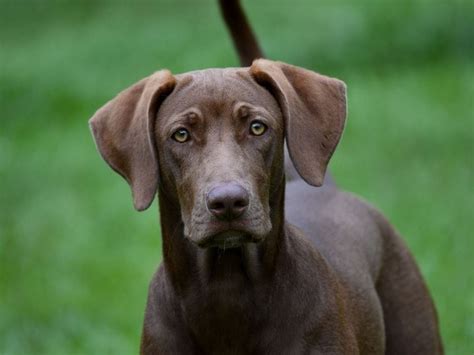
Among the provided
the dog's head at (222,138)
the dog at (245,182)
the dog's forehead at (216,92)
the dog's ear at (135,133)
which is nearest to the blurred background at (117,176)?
the dog at (245,182)

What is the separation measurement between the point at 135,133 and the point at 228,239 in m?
0.66

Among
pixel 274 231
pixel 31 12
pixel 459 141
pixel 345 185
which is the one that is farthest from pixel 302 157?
pixel 31 12

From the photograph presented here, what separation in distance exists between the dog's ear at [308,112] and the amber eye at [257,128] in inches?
5.9

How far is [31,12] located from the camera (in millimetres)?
22469

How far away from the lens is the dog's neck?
590cm

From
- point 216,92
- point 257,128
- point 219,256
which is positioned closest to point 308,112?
point 257,128

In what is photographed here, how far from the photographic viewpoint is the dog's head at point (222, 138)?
18.1ft

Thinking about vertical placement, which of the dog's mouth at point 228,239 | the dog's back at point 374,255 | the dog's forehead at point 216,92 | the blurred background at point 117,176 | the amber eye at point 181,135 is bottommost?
the blurred background at point 117,176

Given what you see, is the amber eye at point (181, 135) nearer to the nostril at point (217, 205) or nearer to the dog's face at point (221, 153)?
the dog's face at point (221, 153)

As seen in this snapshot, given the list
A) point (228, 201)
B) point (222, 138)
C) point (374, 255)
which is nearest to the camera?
point (228, 201)

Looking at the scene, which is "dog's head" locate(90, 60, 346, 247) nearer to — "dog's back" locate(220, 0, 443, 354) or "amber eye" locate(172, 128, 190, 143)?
→ "amber eye" locate(172, 128, 190, 143)

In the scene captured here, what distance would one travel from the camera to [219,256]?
5914 millimetres

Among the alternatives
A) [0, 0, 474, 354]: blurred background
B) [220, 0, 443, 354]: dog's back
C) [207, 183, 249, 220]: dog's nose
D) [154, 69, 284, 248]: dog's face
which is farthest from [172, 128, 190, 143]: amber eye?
[0, 0, 474, 354]: blurred background

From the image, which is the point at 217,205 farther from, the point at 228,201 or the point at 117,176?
the point at 117,176
